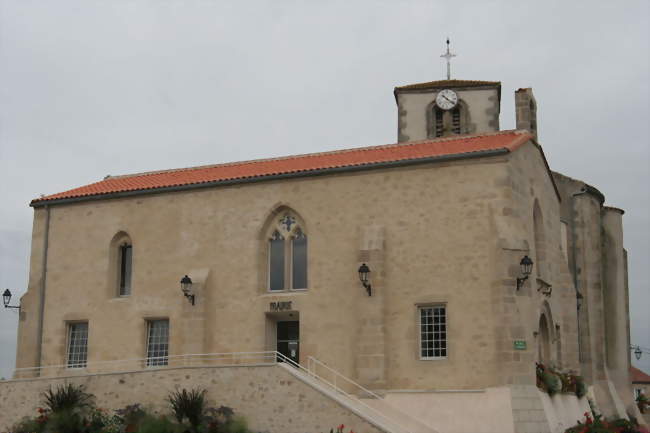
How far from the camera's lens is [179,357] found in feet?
90.5

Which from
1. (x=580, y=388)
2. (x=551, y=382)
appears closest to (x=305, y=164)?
(x=551, y=382)

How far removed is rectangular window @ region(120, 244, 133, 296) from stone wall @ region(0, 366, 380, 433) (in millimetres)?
4329

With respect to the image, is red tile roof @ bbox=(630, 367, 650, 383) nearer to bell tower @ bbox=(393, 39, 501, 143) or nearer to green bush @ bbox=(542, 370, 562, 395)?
bell tower @ bbox=(393, 39, 501, 143)

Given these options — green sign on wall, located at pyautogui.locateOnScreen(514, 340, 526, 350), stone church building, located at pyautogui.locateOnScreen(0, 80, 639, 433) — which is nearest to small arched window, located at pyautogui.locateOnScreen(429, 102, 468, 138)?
stone church building, located at pyautogui.locateOnScreen(0, 80, 639, 433)

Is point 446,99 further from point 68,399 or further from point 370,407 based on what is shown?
point 68,399

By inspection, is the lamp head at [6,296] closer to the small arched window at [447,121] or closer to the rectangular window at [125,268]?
the rectangular window at [125,268]

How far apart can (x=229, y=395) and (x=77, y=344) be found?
321 inches

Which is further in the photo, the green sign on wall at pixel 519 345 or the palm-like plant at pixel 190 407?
the palm-like plant at pixel 190 407

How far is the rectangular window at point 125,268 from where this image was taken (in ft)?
97.7

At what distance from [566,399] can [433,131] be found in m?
14.7

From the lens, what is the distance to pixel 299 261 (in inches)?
1082

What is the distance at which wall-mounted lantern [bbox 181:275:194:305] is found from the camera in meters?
27.2

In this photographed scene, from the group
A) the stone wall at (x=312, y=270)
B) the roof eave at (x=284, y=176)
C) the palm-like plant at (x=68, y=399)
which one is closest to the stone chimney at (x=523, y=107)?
the roof eave at (x=284, y=176)

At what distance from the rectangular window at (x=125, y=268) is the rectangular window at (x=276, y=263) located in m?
5.25
